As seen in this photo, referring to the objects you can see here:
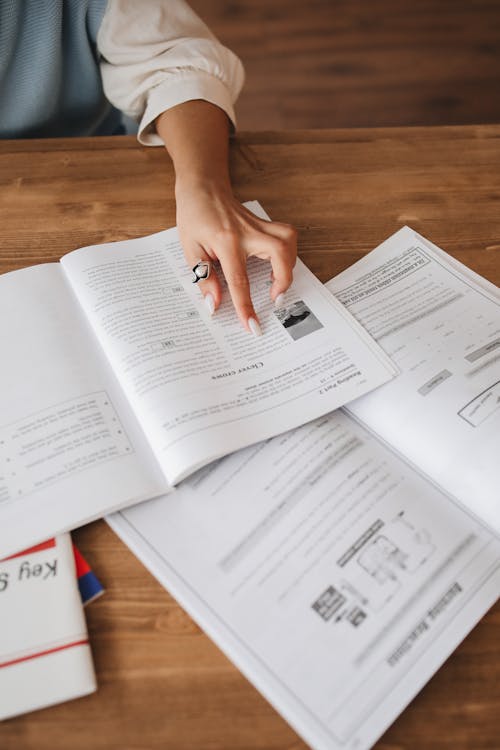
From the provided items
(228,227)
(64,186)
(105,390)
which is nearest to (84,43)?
(64,186)

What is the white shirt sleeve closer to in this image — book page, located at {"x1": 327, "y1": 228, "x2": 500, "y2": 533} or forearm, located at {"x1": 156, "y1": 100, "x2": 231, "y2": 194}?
forearm, located at {"x1": 156, "y1": 100, "x2": 231, "y2": 194}

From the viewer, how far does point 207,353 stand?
58 centimetres

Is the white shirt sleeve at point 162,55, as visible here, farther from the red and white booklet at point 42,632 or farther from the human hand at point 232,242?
the red and white booklet at point 42,632

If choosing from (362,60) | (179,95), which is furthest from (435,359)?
(362,60)

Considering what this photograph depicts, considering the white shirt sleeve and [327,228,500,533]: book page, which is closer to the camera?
[327,228,500,533]: book page

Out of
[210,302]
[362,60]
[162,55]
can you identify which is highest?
[162,55]

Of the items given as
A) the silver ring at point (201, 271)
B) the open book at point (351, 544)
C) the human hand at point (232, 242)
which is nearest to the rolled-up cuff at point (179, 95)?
the human hand at point (232, 242)

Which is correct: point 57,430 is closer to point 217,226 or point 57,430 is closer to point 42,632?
point 42,632

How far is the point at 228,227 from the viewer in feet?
2.14

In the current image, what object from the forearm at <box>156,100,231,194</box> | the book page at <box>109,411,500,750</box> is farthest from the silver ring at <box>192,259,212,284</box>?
the book page at <box>109,411,500,750</box>

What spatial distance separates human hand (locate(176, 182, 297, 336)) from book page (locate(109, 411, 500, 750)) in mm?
180

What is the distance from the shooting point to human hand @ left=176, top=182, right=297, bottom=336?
623 mm

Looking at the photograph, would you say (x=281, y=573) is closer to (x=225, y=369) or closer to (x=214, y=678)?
(x=214, y=678)

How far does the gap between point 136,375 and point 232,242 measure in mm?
192
